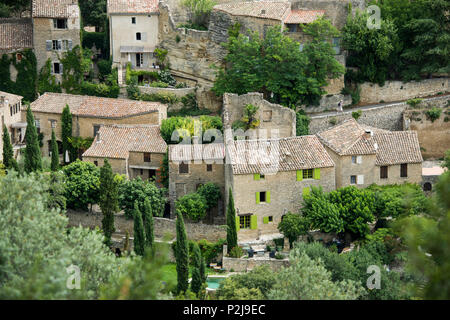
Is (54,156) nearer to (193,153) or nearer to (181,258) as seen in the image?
(193,153)

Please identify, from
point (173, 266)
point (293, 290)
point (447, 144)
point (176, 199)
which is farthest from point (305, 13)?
point (293, 290)

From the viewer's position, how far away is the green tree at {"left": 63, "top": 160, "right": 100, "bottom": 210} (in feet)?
206

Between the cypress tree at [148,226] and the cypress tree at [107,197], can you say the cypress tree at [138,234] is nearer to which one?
the cypress tree at [148,226]

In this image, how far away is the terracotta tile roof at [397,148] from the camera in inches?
2507

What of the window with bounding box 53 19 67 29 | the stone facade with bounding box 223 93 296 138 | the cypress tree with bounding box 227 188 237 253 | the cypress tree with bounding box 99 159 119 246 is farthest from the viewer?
the window with bounding box 53 19 67 29

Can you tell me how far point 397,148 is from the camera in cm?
6425

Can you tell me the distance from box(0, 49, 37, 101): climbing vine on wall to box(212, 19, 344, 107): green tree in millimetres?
13969

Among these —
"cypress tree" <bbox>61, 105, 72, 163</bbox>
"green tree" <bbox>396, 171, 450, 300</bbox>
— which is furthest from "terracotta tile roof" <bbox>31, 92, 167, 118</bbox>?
"green tree" <bbox>396, 171, 450, 300</bbox>

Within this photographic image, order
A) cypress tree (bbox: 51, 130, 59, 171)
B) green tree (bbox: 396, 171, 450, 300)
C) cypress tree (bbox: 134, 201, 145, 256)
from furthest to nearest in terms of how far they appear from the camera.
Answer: cypress tree (bbox: 51, 130, 59, 171)
cypress tree (bbox: 134, 201, 145, 256)
green tree (bbox: 396, 171, 450, 300)

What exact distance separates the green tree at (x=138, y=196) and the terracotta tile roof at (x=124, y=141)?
3.48m

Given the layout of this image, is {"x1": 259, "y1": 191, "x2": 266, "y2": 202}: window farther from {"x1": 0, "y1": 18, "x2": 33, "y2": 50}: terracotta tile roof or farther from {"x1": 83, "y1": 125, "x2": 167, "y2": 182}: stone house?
{"x1": 0, "y1": 18, "x2": 33, "y2": 50}: terracotta tile roof

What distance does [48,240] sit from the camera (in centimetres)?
4453

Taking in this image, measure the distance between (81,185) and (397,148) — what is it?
20.2 metres

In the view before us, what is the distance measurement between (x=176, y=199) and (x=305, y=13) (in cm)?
1923
